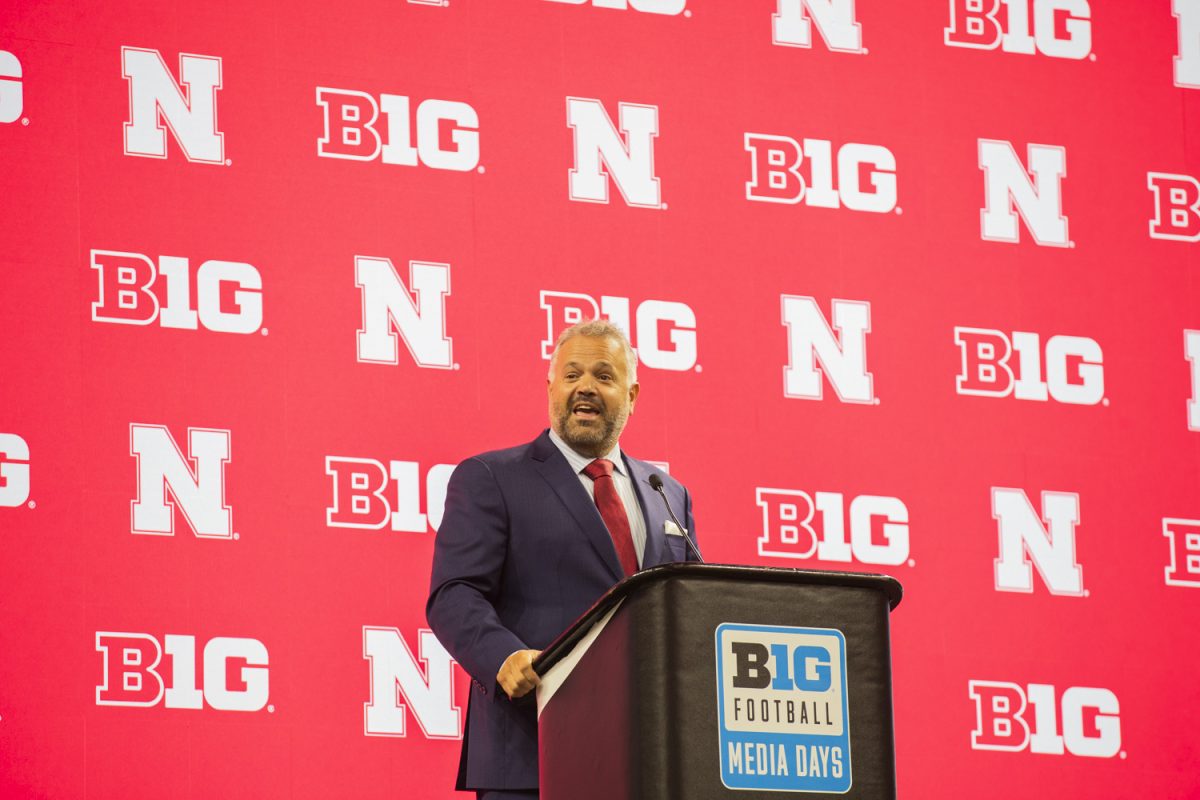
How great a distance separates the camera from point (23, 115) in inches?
161

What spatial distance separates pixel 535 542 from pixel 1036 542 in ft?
7.08

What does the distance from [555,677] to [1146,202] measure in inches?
122

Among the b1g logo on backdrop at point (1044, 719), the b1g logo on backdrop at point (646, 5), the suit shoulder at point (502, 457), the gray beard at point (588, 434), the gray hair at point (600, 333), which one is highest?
the b1g logo on backdrop at point (646, 5)

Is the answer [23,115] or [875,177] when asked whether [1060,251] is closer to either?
[875,177]

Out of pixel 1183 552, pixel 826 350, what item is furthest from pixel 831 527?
pixel 1183 552

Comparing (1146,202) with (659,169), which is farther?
(1146,202)

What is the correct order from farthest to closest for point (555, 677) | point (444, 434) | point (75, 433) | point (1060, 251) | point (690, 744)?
point (1060, 251) → point (444, 434) → point (75, 433) → point (555, 677) → point (690, 744)

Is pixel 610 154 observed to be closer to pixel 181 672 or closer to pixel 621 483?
pixel 621 483

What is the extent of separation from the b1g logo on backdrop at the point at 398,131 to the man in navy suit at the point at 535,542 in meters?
1.35

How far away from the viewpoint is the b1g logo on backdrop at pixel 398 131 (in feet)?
14.2

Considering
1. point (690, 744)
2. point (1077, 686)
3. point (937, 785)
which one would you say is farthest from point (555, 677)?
point (1077, 686)

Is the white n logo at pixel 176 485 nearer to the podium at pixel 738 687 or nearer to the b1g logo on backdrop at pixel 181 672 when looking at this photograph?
the b1g logo on backdrop at pixel 181 672

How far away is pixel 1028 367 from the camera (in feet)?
15.8

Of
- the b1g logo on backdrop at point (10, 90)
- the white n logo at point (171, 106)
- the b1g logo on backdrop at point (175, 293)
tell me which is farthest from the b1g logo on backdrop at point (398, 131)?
the b1g logo on backdrop at point (10, 90)
